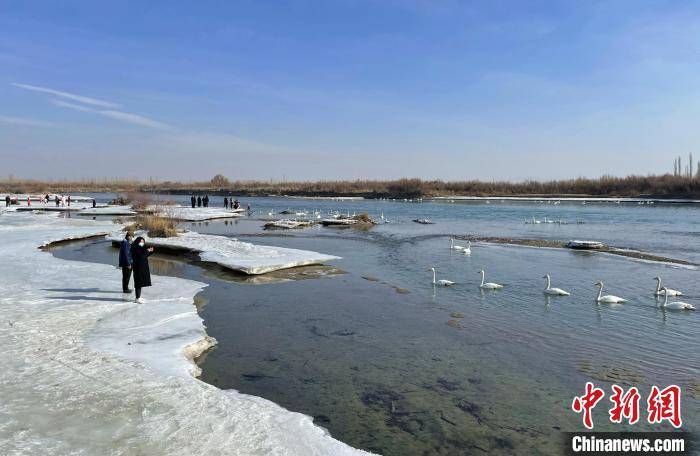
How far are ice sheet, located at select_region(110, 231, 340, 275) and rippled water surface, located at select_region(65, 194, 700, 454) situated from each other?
0.72m

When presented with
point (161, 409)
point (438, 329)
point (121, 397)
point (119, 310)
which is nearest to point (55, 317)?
point (119, 310)

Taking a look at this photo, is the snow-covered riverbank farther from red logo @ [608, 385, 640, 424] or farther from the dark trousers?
red logo @ [608, 385, 640, 424]

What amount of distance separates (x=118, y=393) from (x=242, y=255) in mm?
12133

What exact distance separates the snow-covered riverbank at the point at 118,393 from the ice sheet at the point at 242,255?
195 inches

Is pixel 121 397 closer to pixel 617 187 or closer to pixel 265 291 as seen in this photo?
pixel 265 291

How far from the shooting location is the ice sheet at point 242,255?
16.2m

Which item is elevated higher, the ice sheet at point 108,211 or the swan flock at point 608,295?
the ice sheet at point 108,211

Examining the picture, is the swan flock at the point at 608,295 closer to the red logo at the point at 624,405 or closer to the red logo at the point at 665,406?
the red logo at the point at 665,406

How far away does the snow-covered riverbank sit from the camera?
5223 mm

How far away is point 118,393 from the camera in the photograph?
249 inches

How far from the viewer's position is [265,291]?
13680 millimetres

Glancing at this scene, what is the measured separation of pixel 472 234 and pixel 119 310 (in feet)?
76.3

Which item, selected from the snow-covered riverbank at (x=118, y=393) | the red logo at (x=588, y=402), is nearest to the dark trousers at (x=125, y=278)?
the snow-covered riverbank at (x=118, y=393)

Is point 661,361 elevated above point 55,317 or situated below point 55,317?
below
